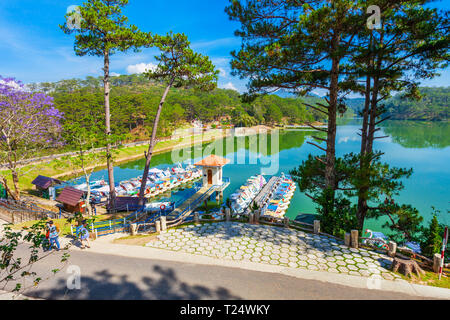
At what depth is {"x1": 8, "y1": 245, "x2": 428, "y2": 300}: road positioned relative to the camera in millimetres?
7023

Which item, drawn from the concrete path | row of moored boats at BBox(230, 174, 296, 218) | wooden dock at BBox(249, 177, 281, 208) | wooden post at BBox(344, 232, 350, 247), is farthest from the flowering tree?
wooden post at BBox(344, 232, 350, 247)

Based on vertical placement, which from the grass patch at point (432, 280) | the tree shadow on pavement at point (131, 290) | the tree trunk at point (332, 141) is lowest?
the tree shadow on pavement at point (131, 290)

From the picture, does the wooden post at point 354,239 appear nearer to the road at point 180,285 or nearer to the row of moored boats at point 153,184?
the road at point 180,285

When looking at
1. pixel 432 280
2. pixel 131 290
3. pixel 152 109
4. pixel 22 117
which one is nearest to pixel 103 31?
pixel 22 117

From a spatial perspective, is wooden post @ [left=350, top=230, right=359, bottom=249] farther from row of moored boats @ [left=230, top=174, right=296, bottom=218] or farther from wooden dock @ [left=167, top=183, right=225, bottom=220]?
wooden dock @ [left=167, top=183, right=225, bottom=220]

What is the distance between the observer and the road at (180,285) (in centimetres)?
702

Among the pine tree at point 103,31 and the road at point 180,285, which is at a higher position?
the pine tree at point 103,31

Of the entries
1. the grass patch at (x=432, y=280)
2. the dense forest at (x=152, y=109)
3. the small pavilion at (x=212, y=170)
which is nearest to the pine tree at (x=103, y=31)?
the dense forest at (x=152, y=109)

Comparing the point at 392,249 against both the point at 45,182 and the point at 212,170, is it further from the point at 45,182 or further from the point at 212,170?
the point at 45,182

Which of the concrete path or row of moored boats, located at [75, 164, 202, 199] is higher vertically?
the concrete path

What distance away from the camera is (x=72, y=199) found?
16.2 m

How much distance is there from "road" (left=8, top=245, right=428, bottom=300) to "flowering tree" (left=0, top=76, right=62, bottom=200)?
39.6 ft

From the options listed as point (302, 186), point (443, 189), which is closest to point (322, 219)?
point (302, 186)
